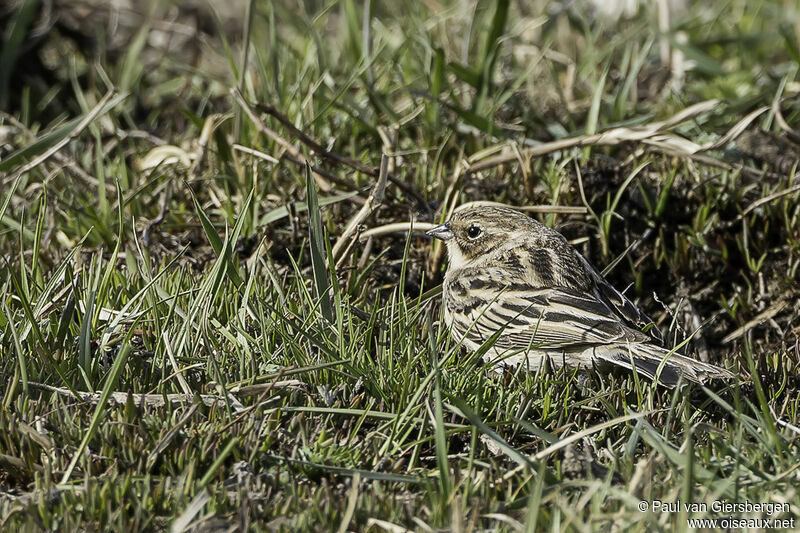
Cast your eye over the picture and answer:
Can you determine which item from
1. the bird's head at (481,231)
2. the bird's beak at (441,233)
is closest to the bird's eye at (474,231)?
the bird's head at (481,231)

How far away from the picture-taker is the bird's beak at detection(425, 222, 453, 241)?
5.18 m

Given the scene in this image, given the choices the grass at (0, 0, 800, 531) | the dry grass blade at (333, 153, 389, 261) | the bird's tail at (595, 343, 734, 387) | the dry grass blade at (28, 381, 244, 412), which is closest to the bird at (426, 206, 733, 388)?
the bird's tail at (595, 343, 734, 387)

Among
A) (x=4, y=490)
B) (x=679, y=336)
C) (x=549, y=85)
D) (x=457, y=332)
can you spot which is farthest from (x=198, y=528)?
(x=549, y=85)

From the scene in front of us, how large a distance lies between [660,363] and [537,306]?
782 millimetres

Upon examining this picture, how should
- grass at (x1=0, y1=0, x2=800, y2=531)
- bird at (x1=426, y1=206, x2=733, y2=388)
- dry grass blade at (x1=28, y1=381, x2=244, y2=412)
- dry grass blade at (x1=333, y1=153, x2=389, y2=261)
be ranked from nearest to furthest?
grass at (x1=0, y1=0, x2=800, y2=531) → dry grass blade at (x1=28, y1=381, x2=244, y2=412) → bird at (x1=426, y1=206, x2=733, y2=388) → dry grass blade at (x1=333, y1=153, x2=389, y2=261)

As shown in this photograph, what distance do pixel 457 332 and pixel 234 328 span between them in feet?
3.68

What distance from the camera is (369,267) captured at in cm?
461

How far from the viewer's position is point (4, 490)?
11.1 ft

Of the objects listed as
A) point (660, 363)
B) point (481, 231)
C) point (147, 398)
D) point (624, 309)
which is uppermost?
point (147, 398)

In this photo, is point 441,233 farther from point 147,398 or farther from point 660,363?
point 147,398

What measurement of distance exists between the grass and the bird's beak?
0.53 feet

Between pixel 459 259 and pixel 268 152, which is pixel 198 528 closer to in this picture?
pixel 459 259

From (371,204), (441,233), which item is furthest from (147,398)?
(441,233)

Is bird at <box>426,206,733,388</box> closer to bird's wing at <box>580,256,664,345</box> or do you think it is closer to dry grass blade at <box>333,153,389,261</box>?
bird's wing at <box>580,256,664,345</box>
